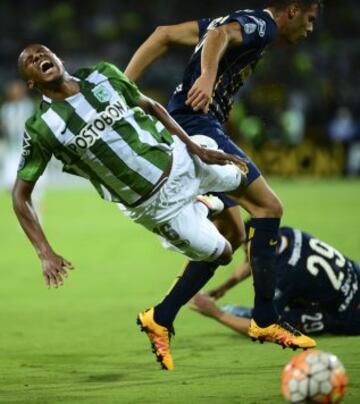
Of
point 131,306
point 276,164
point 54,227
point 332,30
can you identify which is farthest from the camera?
point 332,30

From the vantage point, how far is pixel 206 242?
589 cm

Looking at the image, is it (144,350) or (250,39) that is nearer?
(250,39)

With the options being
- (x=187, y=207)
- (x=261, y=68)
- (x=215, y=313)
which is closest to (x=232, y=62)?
(x=187, y=207)

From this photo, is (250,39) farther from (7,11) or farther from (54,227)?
(7,11)

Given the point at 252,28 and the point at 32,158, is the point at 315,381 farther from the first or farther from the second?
the point at 252,28

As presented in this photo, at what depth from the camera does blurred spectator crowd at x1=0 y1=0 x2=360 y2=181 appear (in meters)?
25.1

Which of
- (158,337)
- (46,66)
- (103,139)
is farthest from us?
(158,337)

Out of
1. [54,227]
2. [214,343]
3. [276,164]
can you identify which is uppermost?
[214,343]

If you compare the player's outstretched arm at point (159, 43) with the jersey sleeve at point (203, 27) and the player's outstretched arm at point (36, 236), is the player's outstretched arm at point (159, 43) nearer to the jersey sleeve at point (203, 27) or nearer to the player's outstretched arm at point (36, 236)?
the jersey sleeve at point (203, 27)

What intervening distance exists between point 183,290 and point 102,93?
1.44 m

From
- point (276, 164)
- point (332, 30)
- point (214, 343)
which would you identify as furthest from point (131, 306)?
point (332, 30)

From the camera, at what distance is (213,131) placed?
6355 millimetres

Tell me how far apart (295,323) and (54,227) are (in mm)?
8439

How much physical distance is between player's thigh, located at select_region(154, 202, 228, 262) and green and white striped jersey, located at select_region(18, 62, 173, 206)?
0.26 meters
